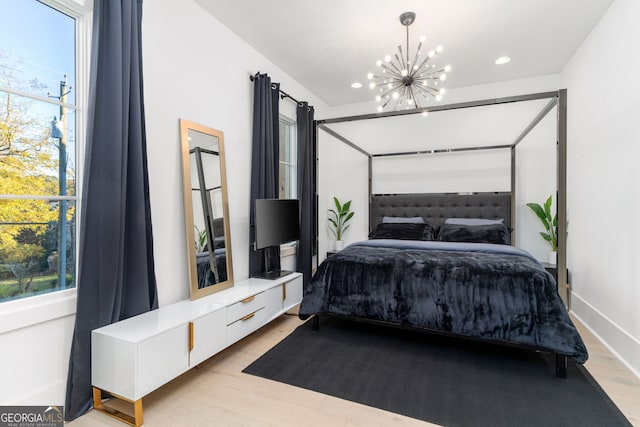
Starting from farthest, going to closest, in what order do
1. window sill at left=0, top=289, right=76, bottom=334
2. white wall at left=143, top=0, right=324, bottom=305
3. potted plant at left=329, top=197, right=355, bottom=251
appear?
potted plant at left=329, top=197, right=355, bottom=251
white wall at left=143, top=0, right=324, bottom=305
window sill at left=0, top=289, right=76, bottom=334

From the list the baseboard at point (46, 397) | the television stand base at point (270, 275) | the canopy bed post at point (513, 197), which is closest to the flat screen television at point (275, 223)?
the television stand base at point (270, 275)

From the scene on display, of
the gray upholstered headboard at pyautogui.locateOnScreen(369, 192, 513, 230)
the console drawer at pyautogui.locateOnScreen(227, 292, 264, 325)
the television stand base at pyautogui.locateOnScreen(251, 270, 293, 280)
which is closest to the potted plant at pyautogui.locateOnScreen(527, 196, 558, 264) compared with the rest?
the gray upholstered headboard at pyautogui.locateOnScreen(369, 192, 513, 230)

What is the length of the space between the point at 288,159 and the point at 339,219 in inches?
55.1

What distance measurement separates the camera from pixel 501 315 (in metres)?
2.26

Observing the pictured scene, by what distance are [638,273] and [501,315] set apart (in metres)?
1.02

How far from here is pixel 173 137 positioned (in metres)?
2.45

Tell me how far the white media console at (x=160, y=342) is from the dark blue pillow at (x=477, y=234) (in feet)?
8.44

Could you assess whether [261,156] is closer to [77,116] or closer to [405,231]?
[77,116]

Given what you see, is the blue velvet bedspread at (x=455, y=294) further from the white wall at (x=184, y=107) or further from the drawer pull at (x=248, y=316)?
the white wall at (x=184, y=107)

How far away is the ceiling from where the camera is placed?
8.66 feet

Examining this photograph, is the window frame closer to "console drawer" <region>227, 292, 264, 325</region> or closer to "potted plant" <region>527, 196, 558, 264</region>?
"console drawer" <region>227, 292, 264, 325</region>

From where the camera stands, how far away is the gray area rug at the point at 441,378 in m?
1.74

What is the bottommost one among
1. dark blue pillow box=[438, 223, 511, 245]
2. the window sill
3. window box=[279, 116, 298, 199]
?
the window sill

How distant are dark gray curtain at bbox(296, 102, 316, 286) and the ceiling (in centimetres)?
62
